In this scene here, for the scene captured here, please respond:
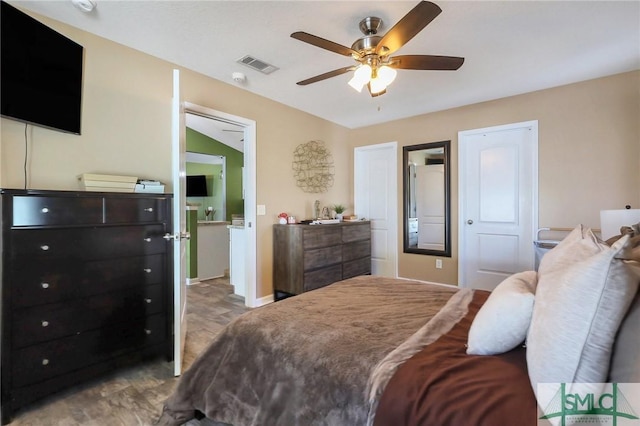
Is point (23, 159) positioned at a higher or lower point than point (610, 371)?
higher

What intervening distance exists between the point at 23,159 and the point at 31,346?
1191mm

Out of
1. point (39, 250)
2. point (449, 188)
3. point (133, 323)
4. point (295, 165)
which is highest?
point (295, 165)

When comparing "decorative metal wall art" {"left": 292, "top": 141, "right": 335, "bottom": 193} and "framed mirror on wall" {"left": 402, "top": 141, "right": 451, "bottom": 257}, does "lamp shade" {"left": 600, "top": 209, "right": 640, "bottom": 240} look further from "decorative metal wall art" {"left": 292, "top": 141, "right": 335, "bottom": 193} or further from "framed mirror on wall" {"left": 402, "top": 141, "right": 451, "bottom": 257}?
"decorative metal wall art" {"left": 292, "top": 141, "right": 335, "bottom": 193}

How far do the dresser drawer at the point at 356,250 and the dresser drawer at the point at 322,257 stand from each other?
116 millimetres

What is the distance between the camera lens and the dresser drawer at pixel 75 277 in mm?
1666

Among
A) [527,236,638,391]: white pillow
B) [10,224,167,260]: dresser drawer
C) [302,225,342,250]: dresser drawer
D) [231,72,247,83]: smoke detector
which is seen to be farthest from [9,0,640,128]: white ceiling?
[527,236,638,391]: white pillow

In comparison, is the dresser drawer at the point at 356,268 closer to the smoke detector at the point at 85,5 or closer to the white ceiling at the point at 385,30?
the white ceiling at the point at 385,30

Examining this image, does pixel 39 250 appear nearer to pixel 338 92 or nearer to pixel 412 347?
pixel 412 347

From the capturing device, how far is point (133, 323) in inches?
82.0

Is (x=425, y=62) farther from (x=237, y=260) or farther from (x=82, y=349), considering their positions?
(x=237, y=260)

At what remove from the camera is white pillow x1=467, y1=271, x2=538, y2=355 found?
1009mm

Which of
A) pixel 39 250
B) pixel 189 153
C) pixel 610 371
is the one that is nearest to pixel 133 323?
pixel 39 250

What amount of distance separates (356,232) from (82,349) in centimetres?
314

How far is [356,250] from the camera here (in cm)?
421
